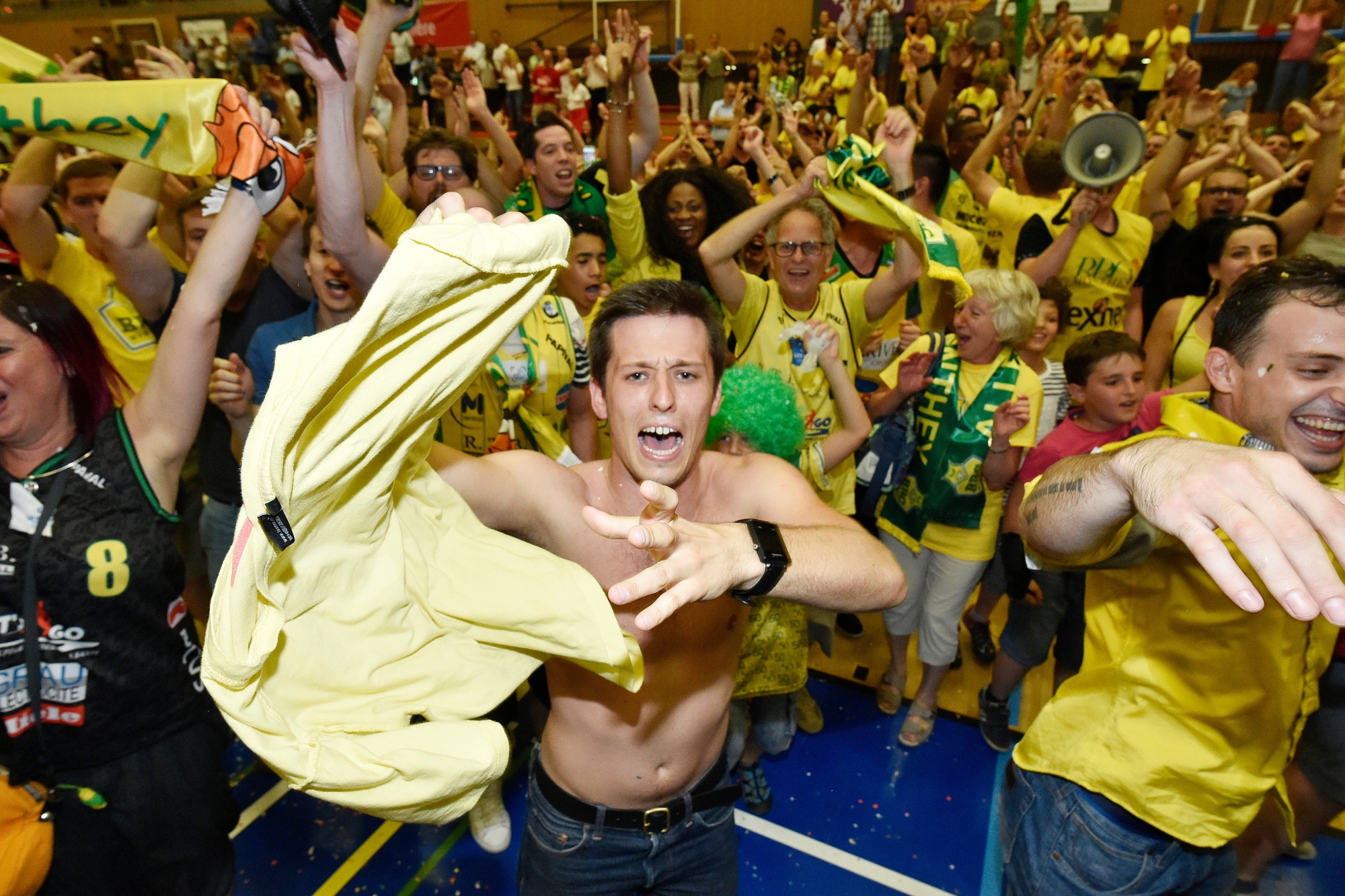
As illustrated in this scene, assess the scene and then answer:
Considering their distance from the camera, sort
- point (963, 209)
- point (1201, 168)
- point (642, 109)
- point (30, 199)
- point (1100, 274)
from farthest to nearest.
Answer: point (1201, 168) → point (963, 209) → point (642, 109) → point (1100, 274) → point (30, 199)

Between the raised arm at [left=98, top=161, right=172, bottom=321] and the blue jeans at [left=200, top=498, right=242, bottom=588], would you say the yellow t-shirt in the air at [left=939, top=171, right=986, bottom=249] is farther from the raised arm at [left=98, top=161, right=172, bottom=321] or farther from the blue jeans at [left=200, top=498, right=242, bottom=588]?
the blue jeans at [left=200, top=498, right=242, bottom=588]

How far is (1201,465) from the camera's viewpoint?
44.0 inches

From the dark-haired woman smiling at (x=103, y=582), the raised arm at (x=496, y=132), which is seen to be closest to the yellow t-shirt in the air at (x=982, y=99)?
the raised arm at (x=496, y=132)

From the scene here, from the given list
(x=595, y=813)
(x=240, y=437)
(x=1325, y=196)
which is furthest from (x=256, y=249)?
(x=1325, y=196)

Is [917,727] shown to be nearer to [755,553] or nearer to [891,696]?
[891,696]

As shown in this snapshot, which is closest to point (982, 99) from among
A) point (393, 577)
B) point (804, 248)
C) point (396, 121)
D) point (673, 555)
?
point (396, 121)

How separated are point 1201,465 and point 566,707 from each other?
5.24 ft

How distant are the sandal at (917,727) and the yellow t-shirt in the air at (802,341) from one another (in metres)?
1.09

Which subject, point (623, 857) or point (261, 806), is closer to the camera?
point (623, 857)

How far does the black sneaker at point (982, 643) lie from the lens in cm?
422

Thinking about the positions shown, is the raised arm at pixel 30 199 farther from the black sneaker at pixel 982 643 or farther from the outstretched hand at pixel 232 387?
the black sneaker at pixel 982 643

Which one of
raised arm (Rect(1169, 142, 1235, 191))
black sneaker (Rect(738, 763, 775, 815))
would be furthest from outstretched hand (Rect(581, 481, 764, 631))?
raised arm (Rect(1169, 142, 1235, 191))

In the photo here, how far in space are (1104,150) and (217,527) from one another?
208 inches

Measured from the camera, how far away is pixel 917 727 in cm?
363
